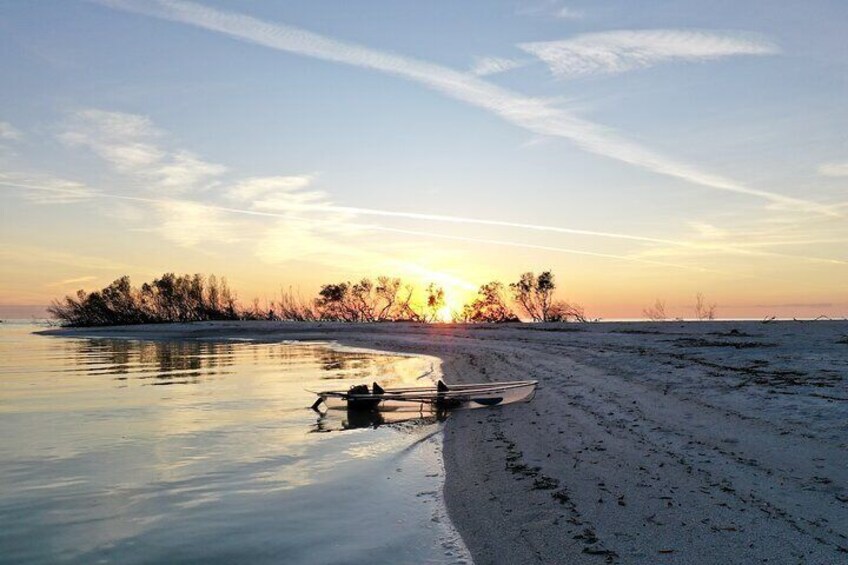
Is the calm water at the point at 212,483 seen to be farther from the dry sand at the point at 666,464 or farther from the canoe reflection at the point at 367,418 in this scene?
the dry sand at the point at 666,464

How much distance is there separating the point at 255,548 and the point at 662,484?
5.40 meters

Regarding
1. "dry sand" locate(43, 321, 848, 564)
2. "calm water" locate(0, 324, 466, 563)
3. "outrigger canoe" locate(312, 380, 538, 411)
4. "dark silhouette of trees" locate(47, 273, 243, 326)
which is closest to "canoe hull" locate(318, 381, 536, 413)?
"outrigger canoe" locate(312, 380, 538, 411)

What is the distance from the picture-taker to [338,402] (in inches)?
763

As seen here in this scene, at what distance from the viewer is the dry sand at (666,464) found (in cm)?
662

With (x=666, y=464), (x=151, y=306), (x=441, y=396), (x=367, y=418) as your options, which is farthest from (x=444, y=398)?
(x=151, y=306)

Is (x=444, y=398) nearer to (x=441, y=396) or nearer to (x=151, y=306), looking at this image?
(x=441, y=396)

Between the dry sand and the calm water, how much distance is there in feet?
3.18

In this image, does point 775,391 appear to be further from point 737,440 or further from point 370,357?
point 370,357

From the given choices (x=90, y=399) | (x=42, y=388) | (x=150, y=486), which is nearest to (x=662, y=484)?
(x=150, y=486)

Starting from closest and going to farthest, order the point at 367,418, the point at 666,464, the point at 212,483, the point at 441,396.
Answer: the point at 666,464 < the point at 212,483 < the point at 367,418 < the point at 441,396

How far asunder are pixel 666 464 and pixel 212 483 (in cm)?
722

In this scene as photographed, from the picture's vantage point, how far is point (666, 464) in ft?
30.6

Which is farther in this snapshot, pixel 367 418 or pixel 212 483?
pixel 367 418

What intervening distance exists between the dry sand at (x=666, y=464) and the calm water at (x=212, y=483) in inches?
38.2
